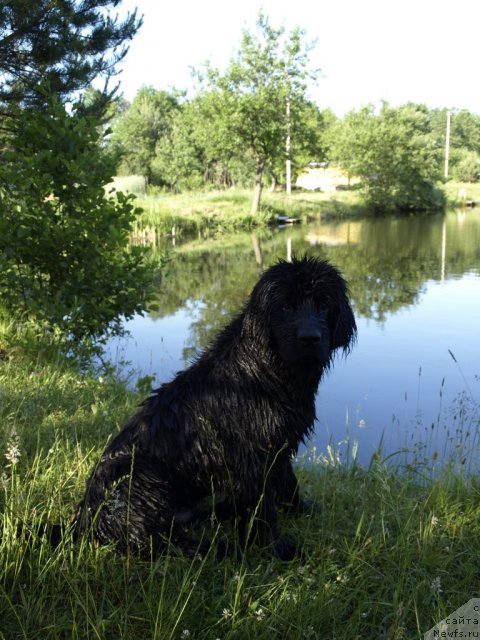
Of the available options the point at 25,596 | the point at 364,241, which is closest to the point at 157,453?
the point at 25,596

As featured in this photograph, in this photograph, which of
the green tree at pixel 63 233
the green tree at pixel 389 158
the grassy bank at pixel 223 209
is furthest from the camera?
the green tree at pixel 389 158

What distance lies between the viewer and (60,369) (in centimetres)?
564

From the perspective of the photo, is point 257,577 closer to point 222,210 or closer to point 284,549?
point 284,549

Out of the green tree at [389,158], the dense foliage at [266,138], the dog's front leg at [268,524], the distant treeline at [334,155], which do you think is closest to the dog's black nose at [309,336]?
the dog's front leg at [268,524]

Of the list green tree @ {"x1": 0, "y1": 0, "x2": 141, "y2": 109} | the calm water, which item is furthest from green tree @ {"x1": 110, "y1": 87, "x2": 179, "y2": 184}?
green tree @ {"x1": 0, "y1": 0, "x2": 141, "y2": 109}

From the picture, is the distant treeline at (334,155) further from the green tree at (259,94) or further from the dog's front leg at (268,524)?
the dog's front leg at (268,524)

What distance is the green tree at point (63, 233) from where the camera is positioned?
587 centimetres

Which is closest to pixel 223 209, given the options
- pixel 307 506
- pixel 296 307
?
pixel 307 506

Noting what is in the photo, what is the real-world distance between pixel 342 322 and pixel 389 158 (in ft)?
146

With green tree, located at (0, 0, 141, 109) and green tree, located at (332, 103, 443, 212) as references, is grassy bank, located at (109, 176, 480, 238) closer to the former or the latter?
green tree, located at (332, 103, 443, 212)

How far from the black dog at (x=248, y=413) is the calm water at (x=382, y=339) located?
0.84 meters

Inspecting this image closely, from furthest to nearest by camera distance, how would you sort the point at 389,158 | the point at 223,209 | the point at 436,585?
the point at 389,158, the point at 223,209, the point at 436,585

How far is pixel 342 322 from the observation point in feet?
9.12

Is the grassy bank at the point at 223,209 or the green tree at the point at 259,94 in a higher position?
the green tree at the point at 259,94
